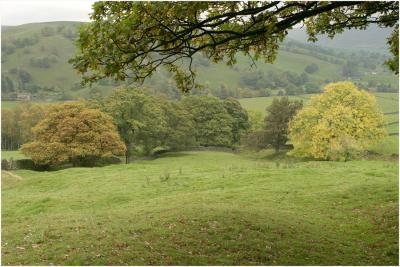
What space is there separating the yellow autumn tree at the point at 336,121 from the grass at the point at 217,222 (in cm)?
3020

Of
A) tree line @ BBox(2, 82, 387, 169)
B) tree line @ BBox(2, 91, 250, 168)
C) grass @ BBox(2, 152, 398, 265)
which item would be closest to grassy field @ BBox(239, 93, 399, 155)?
tree line @ BBox(2, 82, 387, 169)

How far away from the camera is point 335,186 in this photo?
23719 mm

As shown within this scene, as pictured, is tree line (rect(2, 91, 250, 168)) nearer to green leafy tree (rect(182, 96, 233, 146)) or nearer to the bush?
green leafy tree (rect(182, 96, 233, 146))

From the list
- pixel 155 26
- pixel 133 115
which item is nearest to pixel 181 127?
pixel 133 115

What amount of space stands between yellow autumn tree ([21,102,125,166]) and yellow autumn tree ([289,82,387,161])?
2552 cm

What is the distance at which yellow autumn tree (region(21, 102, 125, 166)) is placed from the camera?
5553 centimetres

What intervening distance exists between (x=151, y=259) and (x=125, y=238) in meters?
2.14

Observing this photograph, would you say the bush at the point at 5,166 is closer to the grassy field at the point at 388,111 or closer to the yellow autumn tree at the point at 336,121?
the yellow autumn tree at the point at 336,121

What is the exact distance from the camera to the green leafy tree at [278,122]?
263ft

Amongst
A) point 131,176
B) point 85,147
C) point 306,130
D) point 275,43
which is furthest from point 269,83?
point 275,43

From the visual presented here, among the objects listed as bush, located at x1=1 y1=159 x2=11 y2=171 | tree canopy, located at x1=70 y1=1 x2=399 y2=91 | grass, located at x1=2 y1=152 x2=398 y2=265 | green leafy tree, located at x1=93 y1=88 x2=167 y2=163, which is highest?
tree canopy, located at x1=70 y1=1 x2=399 y2=91

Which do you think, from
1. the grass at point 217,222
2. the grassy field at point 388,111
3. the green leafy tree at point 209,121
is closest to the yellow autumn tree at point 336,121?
the grassy field at point 388,111

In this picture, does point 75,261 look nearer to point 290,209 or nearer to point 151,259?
point 151,259

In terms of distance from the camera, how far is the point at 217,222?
49.7ft
